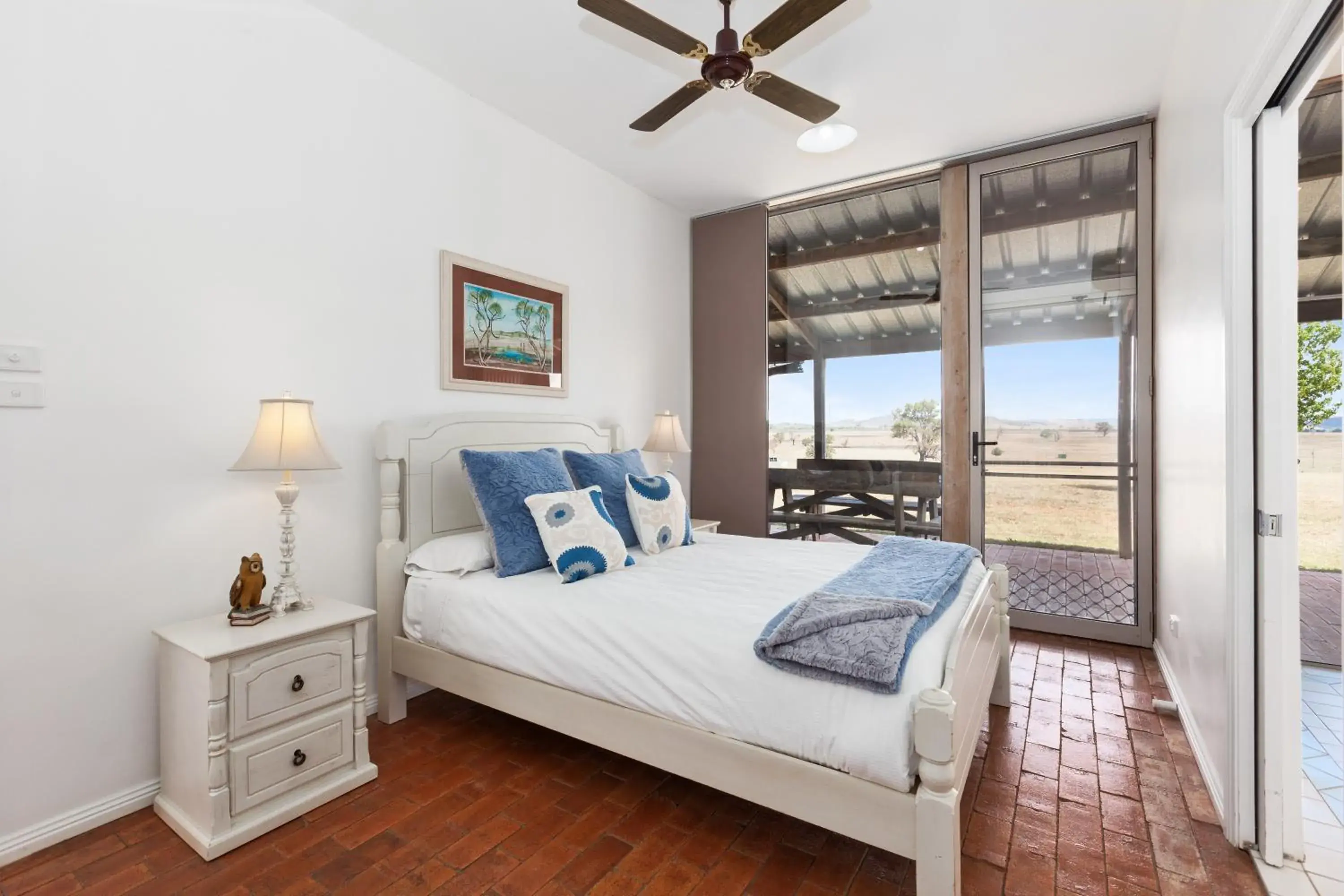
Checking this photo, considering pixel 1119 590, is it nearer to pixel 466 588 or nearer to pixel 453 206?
pixel 466 588

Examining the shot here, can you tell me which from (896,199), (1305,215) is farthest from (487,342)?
(1305,215)

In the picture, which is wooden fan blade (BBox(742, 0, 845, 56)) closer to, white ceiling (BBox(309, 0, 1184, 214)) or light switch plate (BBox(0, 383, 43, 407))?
white ceiling (BBox(309, 0, 1184, 214))

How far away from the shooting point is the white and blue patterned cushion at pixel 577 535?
2379 mm

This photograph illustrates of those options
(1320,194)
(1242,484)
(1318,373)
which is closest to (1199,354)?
(1318,373)

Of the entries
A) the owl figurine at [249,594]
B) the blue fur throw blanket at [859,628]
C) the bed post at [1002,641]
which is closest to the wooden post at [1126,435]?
the bed post at [1002,641]

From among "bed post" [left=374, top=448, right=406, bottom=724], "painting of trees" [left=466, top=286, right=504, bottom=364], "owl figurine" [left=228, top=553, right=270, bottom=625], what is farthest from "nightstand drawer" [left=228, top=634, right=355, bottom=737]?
→ "painting of trees" [left=466, top=286, right=504, bottom=364]

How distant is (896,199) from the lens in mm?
4008

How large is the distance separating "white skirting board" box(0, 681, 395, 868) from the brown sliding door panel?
3346 mm

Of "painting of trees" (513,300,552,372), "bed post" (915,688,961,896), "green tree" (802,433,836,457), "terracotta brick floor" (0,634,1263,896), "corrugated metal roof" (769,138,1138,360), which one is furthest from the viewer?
"green tree" (802,433,836,457)

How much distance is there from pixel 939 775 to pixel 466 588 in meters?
1.68

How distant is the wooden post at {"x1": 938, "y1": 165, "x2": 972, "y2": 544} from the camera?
3764 mm

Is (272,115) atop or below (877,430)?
atop

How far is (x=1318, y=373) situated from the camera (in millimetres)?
1916

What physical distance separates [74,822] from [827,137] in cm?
385
